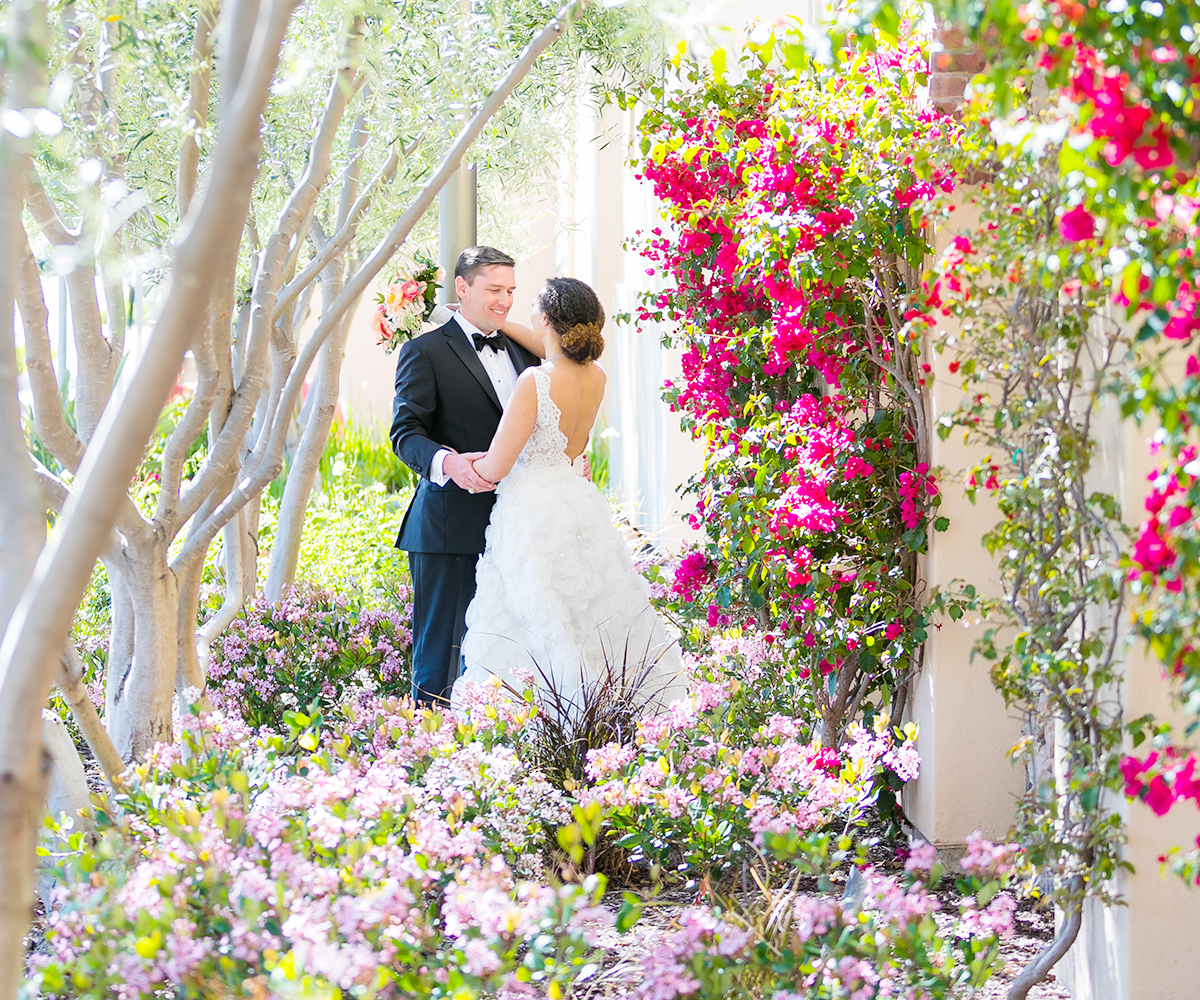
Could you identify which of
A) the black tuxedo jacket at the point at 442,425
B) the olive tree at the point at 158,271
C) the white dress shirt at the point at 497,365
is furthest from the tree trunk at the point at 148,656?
the white dress shirt at the point at 497,365

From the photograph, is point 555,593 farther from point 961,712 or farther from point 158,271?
point 158,271

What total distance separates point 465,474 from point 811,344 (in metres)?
1.37

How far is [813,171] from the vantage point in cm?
332

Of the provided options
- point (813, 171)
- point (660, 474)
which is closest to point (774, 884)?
point (813, 171)

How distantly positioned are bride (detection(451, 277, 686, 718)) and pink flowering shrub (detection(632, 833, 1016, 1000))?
1630mm

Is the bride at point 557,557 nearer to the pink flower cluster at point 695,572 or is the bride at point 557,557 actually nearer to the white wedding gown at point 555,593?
the white wedding gown at point 555,593

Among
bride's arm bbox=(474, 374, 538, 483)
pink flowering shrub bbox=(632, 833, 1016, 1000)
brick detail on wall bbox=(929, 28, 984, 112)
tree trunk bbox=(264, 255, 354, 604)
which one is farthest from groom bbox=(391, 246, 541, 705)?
pink flowering shrub bbox=(632, 833, 1016, 1000)

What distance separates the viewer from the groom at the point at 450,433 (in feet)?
14.5

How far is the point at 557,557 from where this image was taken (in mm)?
4223

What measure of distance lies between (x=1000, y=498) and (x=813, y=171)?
1.28 m

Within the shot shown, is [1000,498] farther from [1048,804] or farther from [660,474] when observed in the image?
[660,474]

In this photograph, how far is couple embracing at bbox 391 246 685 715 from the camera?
4.14 meters

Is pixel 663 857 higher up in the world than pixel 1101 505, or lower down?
lower down

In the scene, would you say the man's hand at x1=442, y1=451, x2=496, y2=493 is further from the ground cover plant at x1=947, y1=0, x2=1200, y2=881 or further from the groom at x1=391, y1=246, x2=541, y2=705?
the ground cover plant at x1=947, y1=0, x2=1200, y2=881
